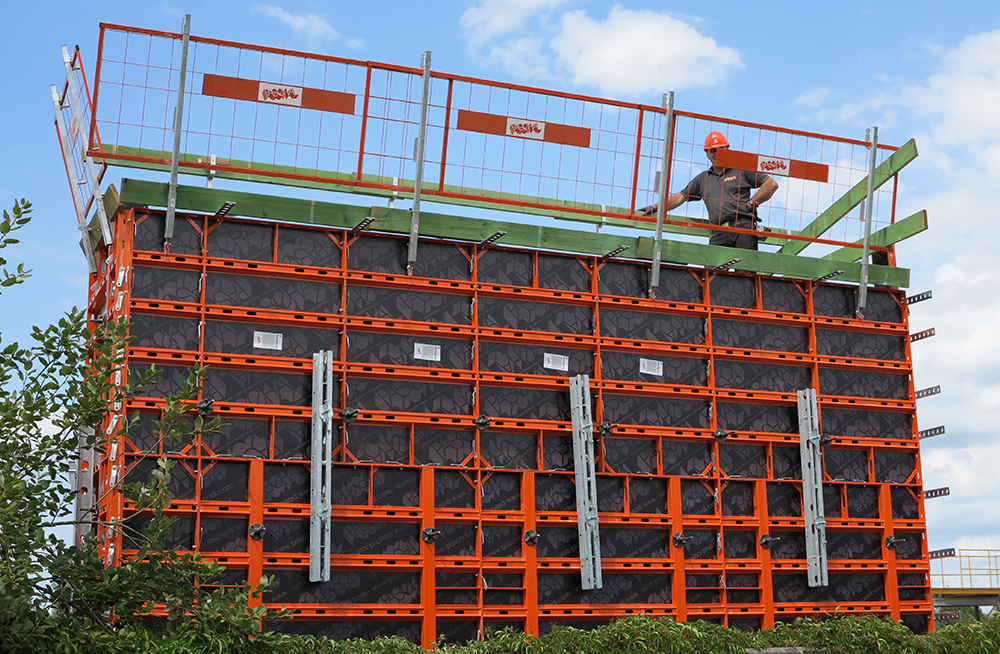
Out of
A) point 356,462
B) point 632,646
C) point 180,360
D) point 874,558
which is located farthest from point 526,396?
point 874,558

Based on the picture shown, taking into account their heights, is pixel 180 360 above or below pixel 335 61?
below

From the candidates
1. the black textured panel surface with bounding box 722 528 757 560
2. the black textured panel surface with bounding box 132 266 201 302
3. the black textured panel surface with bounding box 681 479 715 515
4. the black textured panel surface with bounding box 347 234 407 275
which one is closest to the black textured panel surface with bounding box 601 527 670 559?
the black textured panel surface with bounding box 681 479 715 515

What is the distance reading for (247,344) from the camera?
1326 cm

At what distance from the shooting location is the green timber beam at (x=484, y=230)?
13.3 meters

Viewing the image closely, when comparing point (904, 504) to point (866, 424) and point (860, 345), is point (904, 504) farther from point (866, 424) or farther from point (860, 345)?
point (860, 345)

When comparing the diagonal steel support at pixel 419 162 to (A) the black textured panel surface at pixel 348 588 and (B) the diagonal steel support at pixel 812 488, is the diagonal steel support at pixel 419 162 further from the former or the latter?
(B) the diagonal steel support at pixel 812 488

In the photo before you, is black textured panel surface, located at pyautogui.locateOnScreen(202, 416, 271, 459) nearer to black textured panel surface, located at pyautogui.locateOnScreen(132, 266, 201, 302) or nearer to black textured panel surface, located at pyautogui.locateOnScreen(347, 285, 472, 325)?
black textured panel surface, located at pyautogui.locateOnScreen(132, 266, 201, 302)

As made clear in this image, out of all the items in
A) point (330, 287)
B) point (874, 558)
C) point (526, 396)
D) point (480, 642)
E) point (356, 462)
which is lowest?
point (480, 642)

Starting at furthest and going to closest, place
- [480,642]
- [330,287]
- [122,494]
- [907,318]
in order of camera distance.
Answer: [907,318]
[330,287]
[480,642]
[122,494]

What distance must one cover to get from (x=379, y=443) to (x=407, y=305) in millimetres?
1836

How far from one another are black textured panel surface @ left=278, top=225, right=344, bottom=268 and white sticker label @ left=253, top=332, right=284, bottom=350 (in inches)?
37.5

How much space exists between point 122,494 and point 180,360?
1.72 m

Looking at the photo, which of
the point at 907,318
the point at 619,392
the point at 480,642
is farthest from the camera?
the point at 907,318

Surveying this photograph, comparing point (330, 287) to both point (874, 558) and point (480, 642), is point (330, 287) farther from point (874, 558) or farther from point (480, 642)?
point (874, 558)
